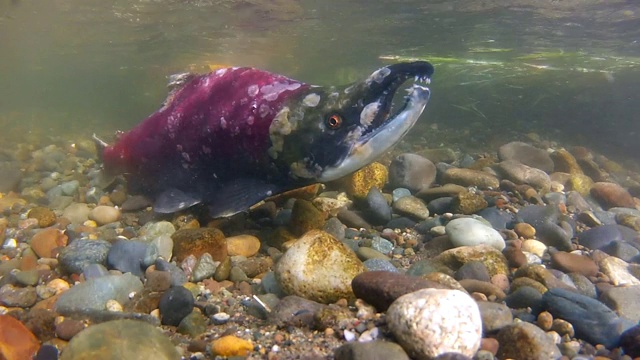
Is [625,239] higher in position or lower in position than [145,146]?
lower

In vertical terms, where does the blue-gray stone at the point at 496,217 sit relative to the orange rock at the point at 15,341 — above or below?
below

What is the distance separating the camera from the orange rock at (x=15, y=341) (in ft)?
8.23

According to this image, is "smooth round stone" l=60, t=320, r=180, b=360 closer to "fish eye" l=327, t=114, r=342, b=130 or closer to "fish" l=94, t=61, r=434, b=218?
"fish" l=94, t=61, r=434, b=218

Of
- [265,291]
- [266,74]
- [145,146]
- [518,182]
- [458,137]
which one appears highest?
[266,74]

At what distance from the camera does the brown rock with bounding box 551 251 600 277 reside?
3.98m

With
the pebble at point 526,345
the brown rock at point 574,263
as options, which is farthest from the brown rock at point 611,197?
the pebble at point 526,345

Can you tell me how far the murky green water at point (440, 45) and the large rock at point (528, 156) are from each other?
184 inches

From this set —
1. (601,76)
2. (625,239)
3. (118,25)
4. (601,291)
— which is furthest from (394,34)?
(601,291)

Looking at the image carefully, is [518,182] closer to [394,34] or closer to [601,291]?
[601,291]

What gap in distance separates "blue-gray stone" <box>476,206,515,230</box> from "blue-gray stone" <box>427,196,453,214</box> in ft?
1.28

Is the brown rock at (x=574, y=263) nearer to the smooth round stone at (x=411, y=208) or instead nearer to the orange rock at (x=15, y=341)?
the smooth round stone at (x=411, y=208)

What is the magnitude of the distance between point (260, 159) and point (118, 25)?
65.5 ft

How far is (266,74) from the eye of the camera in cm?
446

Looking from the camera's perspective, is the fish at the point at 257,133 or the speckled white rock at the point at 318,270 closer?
the speckled white rock at the point at 318,270
